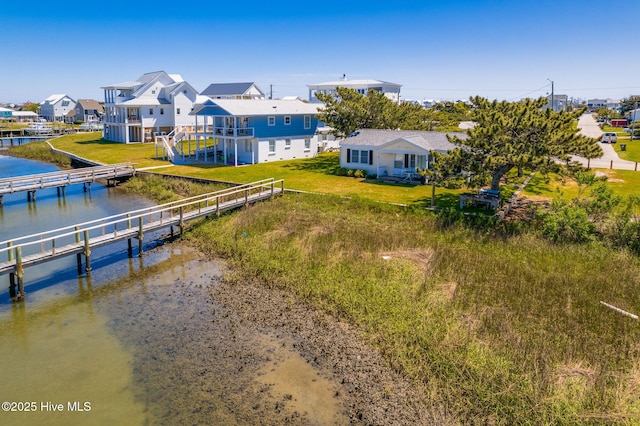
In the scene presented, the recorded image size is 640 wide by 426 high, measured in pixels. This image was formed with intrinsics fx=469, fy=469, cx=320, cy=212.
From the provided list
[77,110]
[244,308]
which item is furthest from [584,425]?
[77,110]

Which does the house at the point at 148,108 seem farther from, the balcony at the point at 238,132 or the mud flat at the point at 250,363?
the mud flat at the point at 250,363

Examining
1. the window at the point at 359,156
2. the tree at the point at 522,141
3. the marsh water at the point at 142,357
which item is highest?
the tree at the point at 522,141

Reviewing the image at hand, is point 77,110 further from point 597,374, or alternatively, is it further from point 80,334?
point 597,374

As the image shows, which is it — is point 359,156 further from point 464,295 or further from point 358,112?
point 464,295

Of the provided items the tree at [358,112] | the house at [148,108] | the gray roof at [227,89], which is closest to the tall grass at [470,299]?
the tree at [358,112]

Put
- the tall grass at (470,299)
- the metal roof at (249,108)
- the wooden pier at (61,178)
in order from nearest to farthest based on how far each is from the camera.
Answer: the tall grass at (470,299) < the wooden pier at (61,178) < the metal roof at (249,108)

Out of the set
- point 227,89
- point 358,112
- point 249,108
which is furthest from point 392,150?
point 227,89

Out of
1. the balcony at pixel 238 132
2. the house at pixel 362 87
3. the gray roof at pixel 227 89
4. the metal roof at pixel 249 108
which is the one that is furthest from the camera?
the house at pixel 362 87
